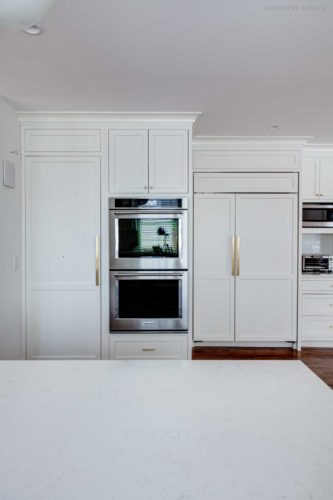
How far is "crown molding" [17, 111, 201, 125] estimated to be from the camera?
122 inches

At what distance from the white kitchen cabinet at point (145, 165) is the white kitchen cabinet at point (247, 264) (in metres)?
1.01

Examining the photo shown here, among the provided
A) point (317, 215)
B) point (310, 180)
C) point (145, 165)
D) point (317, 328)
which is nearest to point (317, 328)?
point (317, 328)

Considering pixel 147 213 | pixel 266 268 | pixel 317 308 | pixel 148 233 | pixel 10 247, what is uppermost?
pixel 147 213

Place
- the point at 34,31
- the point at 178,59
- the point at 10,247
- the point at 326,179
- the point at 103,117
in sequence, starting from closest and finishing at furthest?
the point at 34,31 < the point at 178,59 < the point at 10,247 < the point at 103,117 < the point at 326,179

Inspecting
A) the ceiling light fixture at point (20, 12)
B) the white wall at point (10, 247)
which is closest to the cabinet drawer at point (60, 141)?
the white wall at point (10, 247)

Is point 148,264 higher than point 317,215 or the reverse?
the reverse

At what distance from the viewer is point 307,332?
14.1ft

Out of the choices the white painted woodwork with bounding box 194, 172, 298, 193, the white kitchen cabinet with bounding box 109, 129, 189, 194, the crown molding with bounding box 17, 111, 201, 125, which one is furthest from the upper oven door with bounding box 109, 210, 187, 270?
the white painted woodwork with bounding box 194, 172, 298, 193

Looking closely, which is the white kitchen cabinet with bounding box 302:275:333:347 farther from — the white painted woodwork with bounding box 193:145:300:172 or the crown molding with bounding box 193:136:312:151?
the crown molding with bounding box 193:136:312:151

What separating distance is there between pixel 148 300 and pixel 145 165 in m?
1.20

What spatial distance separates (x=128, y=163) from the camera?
125 inches

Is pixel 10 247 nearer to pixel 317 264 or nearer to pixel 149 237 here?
pixel 149 237

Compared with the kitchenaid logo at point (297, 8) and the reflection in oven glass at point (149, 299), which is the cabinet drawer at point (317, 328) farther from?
the kitchenaid logo at point (297, 8)

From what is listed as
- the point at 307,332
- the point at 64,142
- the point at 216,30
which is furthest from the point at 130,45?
the point at 307,332
